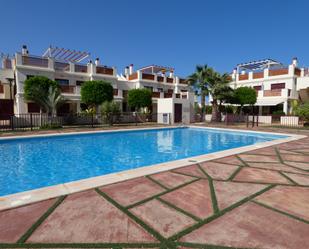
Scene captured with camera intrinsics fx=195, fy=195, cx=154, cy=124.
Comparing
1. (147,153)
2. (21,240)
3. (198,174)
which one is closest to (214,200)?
(198,174)

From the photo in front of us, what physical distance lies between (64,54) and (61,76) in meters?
6.95

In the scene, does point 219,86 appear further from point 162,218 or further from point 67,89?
point 162,218

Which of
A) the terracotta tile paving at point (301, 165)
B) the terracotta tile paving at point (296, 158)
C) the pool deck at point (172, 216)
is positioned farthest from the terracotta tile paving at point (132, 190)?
the terracotta tile paving at point (296, 158)

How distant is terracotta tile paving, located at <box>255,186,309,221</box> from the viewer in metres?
3.63

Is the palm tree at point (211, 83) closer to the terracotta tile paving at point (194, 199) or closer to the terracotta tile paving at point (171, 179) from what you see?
the terracotta tile paving at point (171, 179)

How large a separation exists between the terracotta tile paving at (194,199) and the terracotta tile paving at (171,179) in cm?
29

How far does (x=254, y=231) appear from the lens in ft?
9.82

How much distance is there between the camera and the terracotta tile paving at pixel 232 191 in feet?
13.1

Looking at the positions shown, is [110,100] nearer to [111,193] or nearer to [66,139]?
[66,139]

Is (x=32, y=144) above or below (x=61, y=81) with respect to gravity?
below

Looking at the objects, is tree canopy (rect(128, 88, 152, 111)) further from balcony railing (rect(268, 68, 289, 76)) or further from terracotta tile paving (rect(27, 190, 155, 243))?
terracotta tile paving (rect(27, 190, 155, 243))

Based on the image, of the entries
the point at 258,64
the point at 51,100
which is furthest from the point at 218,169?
the point at 258,64

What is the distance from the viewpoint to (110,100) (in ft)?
78.7

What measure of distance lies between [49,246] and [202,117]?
30061 mm
